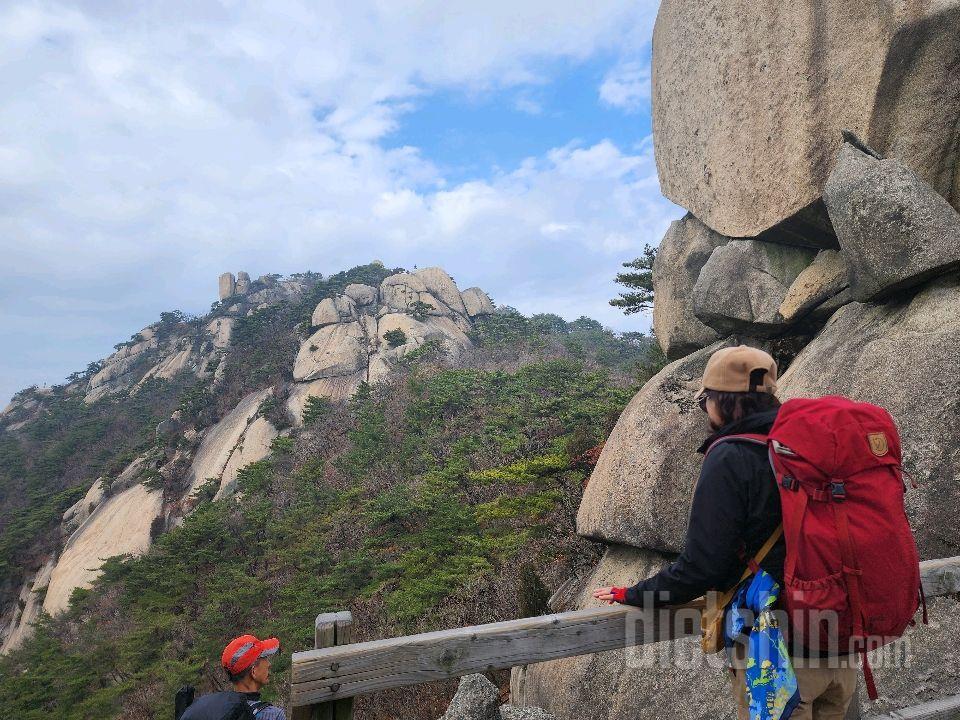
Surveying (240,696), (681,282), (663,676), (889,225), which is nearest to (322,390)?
(681,282)

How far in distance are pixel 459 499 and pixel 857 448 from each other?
12297 millimetres

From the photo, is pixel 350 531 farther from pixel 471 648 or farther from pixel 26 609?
pixel 26 609

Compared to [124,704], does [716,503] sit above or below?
above

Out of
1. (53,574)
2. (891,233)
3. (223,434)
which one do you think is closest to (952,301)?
(891,233)

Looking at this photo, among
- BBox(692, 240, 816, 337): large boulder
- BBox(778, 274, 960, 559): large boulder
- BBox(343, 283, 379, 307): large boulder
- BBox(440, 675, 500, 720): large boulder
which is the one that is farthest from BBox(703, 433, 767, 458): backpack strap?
BBox(343, 283, 379, 307): large boulder

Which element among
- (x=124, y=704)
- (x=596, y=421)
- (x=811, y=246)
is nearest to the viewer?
(x=811, y=246)

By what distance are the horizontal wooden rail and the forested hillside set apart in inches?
242

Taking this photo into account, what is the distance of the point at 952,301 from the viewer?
4910 mm

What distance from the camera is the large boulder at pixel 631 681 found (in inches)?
183

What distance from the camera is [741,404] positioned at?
1861 mm

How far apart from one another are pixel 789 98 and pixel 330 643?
23.6 ft

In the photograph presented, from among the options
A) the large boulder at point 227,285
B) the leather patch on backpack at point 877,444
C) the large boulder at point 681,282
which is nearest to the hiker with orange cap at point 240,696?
the leather patch on backpack at point 877,444

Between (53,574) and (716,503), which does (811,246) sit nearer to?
(716,503)

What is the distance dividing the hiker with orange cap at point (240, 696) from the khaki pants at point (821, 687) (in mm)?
2348
